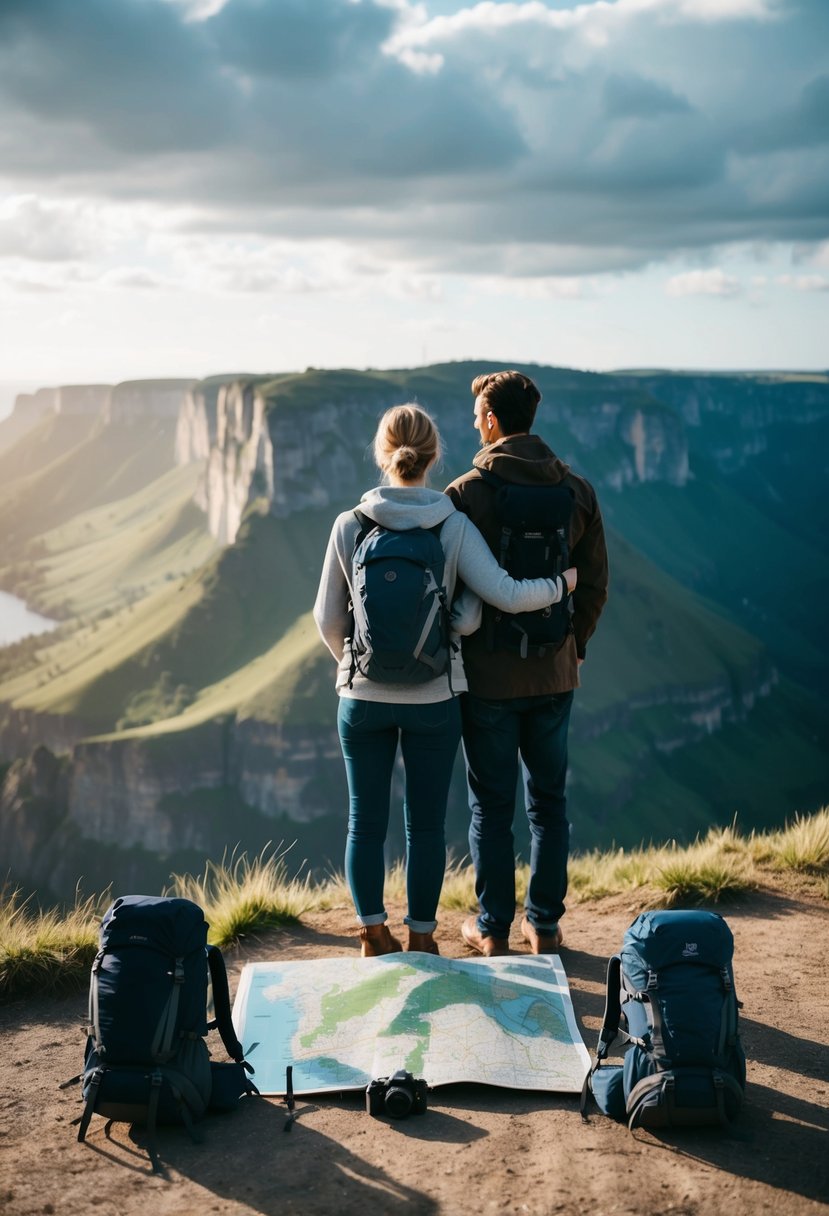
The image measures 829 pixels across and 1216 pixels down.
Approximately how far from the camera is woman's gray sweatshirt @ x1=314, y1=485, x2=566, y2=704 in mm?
4785

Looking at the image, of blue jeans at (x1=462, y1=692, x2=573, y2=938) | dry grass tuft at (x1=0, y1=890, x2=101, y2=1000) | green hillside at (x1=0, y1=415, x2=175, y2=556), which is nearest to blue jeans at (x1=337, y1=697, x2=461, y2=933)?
blue jeans at (x1=462, y1=692, x2=573, y2=938)

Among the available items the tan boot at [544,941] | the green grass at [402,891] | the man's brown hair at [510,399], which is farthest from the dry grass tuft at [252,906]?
the man's brown hair at [510,399]

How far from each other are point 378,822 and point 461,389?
4438 inches

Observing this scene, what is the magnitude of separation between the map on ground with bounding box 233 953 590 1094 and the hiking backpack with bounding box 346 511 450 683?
1347 mm

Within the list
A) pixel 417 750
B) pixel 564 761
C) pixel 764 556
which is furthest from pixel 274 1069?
pixel 764 556

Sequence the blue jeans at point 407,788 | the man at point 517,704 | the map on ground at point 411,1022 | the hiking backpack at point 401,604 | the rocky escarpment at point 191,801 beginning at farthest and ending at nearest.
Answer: the rocky escarpment at point 191,801
the man at point 517,704
the blue jeans at point 407,788
the hiking backpack at point 401,604
the map on ground at point 411,1022

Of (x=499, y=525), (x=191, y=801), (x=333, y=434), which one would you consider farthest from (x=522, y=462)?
(x=333, y=434)

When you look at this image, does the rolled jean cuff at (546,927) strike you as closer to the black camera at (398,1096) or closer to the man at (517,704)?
the man at (517,704)

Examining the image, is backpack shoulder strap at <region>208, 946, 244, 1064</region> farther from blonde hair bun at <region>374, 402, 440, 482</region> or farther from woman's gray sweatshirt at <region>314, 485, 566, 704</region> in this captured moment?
blonde hair bun at <region>374, 402, 440, 482</region>

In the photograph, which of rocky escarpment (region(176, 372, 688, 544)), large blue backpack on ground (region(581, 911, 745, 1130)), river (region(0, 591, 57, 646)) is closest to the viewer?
large blue backpack on ground (region(581, 911, 745, 1130))

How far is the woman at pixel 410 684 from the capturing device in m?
4.82

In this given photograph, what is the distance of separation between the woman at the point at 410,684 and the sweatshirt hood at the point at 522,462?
0.26 m

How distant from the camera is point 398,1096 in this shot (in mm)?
3889

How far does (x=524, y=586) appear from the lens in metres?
4.85
